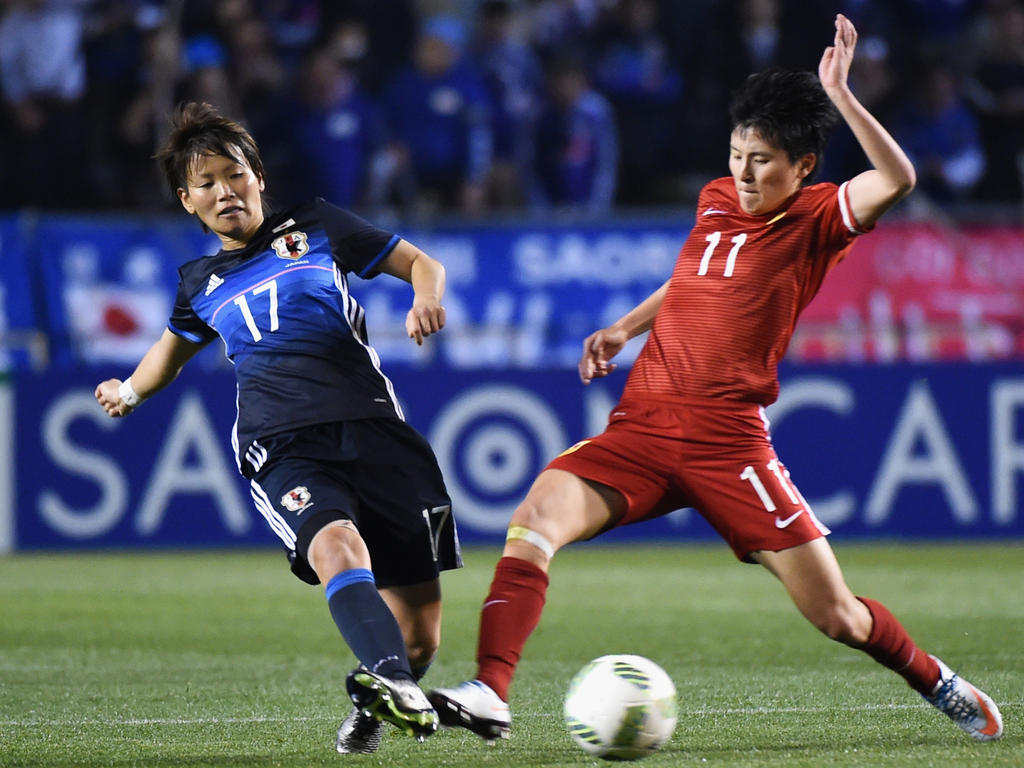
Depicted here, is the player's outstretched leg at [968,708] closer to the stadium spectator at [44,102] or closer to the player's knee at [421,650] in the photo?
the player's knee at [421,650]

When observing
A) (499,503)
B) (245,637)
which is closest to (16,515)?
(499,503)

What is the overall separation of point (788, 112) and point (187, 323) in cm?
198

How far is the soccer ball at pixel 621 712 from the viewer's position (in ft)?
14.1

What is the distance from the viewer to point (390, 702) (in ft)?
13.1

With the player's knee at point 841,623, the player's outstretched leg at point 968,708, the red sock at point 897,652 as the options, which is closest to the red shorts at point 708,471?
the player's knee at point 841,623

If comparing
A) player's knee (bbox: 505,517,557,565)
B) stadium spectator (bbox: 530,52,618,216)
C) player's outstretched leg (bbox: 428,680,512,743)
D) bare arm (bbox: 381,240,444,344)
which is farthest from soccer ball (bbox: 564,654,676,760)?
stadium spectator (bbox: 530,52,618,216)

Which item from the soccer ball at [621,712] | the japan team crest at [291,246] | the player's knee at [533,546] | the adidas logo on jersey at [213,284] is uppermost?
the japan team crest at [291,246]

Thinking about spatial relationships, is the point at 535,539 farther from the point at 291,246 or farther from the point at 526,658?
the point at 526,658

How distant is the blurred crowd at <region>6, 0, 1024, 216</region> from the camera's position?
1290 centimetres

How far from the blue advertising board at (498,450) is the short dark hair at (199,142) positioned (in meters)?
6.34

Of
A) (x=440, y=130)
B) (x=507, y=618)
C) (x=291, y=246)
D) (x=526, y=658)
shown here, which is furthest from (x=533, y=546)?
(x=440, y=130)

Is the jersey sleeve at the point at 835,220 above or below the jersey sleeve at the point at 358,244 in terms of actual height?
above

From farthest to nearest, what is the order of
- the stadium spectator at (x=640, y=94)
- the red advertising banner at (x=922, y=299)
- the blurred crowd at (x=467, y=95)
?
the stadium spectator at (x=640, y=94)
the blurred crowd at (x=467, y=95)
the red advertising banner at (x=922, y=299)

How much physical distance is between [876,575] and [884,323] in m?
3.17
